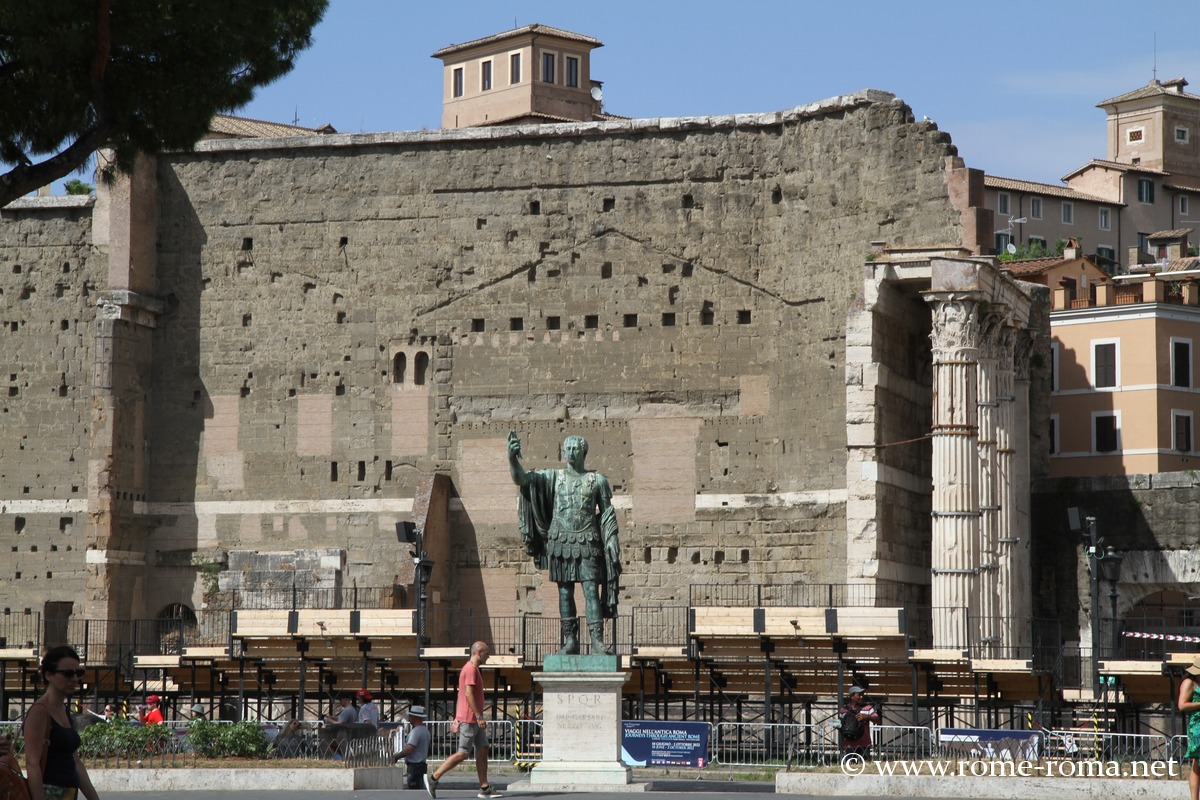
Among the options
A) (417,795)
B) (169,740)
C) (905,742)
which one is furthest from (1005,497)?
(169,740)

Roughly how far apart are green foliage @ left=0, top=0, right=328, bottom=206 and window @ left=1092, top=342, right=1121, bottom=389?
31227 mm

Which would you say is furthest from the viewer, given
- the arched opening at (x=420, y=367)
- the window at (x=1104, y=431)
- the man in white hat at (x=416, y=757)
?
the window at (x=1104, y=431)

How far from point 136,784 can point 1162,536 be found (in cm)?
2182

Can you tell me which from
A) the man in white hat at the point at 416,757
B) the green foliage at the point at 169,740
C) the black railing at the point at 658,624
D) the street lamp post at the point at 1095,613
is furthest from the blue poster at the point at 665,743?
the black railing at the point at 658,624

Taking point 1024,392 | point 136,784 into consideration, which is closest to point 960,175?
→ point 1024,392

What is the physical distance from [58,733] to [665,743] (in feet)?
42.2

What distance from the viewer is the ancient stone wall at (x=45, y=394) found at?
37000 mm

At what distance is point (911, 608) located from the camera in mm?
32750

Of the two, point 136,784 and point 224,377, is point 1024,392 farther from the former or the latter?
point 136,784

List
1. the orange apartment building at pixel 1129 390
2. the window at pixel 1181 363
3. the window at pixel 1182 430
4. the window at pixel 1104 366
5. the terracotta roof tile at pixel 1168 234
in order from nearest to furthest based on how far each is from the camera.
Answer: the orange apartment building at pixel 1129 390 → the window at pixel 1182 430 → the window at pixel 1181 363 → the window at pixel 1104 366 → the terracotta roof tile at pixel 1168 234

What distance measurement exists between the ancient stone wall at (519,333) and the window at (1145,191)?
44.3 metres

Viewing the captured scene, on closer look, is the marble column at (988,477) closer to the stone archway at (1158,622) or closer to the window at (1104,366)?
the stone archway at (1158,622)

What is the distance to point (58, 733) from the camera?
37.8 feet

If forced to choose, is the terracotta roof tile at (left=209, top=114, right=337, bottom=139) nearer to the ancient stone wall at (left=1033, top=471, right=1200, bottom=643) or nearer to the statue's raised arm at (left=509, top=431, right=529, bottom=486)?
the ancient stone wall at (left=1033, top=471, right=1200, bottom=643)
